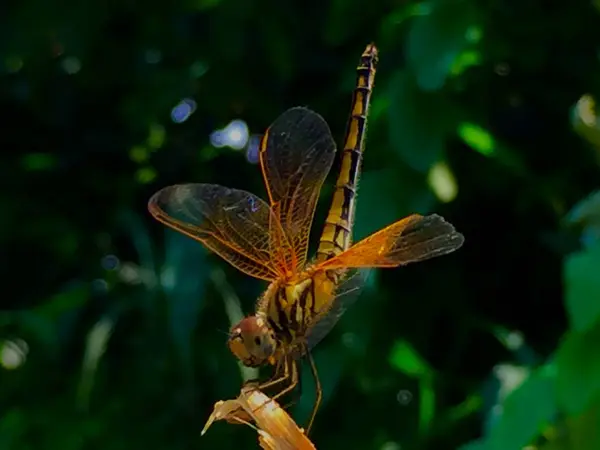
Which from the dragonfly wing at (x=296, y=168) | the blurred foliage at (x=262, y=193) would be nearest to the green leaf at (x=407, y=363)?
the blurred foliage at (x=262, y=193)

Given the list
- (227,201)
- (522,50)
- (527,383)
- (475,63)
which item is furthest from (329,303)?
(522,50)

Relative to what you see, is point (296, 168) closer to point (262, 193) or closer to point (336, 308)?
point (336, 308)

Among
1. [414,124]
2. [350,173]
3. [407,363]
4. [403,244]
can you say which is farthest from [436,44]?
[403,244]

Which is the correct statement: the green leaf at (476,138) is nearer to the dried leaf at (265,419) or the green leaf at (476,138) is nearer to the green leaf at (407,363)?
the green leaf at (407,363)

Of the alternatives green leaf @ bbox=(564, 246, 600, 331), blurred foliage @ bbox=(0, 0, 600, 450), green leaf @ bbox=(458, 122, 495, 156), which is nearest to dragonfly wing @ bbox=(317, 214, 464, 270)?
green leaf @ bbox=(564, 246, 600, 331)

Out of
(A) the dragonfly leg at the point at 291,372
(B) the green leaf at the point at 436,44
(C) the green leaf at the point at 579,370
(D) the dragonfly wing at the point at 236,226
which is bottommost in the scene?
(C) the green leaf at the point at 579,370

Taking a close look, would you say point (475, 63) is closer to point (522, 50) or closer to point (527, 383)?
point (522, 50)
